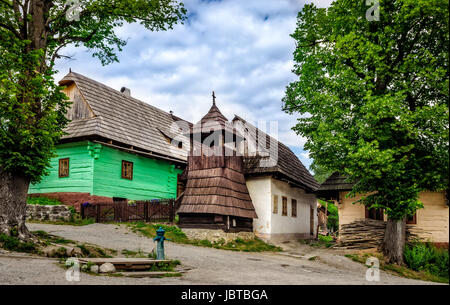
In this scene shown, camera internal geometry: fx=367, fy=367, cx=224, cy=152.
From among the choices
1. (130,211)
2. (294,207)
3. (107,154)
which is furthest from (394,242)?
(107,154)

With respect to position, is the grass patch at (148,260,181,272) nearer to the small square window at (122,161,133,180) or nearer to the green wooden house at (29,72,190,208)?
the green wooden house at (29,72,190,208)

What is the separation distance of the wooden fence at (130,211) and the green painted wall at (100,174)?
1037 millimetres

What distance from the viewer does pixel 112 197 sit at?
21.0 metres

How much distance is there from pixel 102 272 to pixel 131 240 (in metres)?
6.71

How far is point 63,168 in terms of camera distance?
21.3 m

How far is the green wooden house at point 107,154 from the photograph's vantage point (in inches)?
800

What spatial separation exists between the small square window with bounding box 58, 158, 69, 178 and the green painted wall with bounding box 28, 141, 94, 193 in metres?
0.23

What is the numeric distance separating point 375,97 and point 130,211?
13331 mm

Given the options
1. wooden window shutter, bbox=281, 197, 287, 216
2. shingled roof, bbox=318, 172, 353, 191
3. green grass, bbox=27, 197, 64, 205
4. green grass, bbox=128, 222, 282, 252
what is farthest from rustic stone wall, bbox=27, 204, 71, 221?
shingled roof, bbox=318, 172, 353, 191

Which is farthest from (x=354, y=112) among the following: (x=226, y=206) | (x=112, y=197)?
(x=112, y=197)

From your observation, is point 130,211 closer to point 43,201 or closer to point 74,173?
point 74,173

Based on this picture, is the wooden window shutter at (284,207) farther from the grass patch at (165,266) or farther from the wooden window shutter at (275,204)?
the grass patch at (165,266)

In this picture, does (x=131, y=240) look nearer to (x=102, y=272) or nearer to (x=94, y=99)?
(x=102, y=272)

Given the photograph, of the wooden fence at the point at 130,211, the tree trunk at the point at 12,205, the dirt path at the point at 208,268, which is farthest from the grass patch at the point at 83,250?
the wooden fence at the point at 130,211
